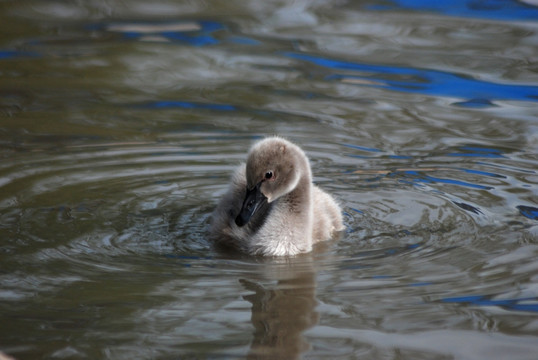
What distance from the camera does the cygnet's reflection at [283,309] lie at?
4.30 m

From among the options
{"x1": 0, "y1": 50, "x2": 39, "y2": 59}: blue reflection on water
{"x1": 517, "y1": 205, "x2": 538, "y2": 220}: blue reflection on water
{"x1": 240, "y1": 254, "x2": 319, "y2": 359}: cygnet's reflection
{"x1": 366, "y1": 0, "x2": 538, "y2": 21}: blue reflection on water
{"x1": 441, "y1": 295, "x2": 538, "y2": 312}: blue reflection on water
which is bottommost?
{"x1": 240, "y1": 254, "x2": 319, "y2": 359}: cygnet's reflection

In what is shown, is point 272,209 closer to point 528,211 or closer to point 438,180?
point 438,180

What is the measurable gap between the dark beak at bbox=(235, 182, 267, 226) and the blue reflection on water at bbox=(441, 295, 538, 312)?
57.6 inches

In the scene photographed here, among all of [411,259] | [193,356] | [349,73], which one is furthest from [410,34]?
[193,356]

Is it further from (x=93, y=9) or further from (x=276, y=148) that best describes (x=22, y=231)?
(x=93, y=9)

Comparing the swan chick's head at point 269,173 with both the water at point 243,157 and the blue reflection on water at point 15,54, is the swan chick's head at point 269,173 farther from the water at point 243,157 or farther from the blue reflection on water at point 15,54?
the blue reflection on water at point 15,54

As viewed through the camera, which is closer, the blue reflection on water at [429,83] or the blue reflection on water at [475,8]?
the blue reflection on water at [429,83]

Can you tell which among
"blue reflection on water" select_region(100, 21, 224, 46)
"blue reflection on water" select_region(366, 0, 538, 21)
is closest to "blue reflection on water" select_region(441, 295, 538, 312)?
"blue reflection on water" select_region(100, 21, 224, 46)

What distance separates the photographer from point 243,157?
25.2 ft

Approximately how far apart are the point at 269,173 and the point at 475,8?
7156mm

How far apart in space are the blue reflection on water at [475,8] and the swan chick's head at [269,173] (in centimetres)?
658

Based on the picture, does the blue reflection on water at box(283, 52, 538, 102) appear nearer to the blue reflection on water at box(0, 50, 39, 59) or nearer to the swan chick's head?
the blue reflection on water at box(0, 50, 39, 59)

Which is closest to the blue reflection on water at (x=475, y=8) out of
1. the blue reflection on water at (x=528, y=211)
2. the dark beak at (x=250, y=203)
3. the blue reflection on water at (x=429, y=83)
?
the blue reflection on water at (x=429, y=83)

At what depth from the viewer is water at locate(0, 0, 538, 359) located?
4547mm
